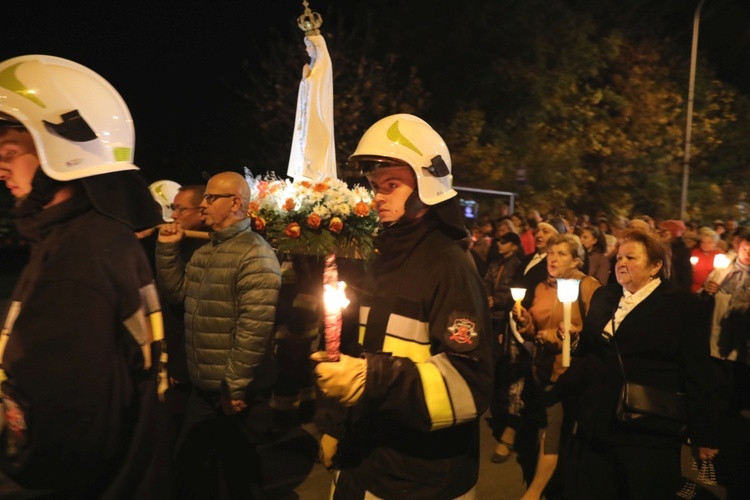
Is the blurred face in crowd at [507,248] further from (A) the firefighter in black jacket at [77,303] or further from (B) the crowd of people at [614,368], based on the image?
(A) the firefighter in black jacket at [77,303]

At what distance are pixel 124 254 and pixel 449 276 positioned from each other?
3.90 ft

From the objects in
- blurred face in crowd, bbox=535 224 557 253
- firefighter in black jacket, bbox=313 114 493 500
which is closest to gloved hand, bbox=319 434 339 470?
firefighter in black jacket, bbox=313 114 493 500

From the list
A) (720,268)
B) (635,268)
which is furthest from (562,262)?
(720,268)

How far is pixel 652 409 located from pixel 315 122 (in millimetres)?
4674

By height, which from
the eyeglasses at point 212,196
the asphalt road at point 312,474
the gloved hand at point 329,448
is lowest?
the asphalt road at point 312,474

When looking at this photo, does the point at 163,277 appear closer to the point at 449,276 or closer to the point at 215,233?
the point at 215,233

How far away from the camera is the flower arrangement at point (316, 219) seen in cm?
587

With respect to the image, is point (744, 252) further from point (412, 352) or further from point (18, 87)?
point (18, 87)

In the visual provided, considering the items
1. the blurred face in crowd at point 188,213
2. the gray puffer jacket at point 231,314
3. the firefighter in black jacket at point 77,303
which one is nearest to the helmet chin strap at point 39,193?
the firefighter in black jacket at point 77,303

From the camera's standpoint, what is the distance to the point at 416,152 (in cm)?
279

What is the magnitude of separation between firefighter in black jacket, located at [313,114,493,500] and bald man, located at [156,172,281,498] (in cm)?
134

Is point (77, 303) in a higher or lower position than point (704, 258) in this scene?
lower

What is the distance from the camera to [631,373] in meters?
3.81

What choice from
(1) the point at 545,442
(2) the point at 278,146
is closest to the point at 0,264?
(2) the point at 278,146
